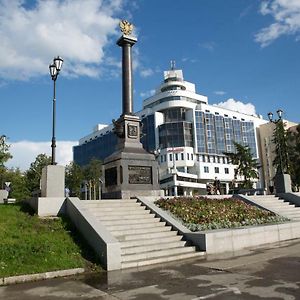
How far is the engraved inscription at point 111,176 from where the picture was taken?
2040 centimetres

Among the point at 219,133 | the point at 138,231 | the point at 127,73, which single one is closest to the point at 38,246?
the point at 138,231

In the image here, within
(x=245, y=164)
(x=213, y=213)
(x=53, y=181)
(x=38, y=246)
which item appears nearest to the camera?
(x=38, y=246)

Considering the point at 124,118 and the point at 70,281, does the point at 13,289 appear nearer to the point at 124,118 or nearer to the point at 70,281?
the point at 70,281

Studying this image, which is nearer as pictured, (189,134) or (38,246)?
(38,246)

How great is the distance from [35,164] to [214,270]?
4836 cm

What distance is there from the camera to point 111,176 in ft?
68.5

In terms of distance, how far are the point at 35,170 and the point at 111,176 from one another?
112 ft

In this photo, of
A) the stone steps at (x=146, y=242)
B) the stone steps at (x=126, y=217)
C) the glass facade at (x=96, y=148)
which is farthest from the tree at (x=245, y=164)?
the glass facade at (x=96, y=148)

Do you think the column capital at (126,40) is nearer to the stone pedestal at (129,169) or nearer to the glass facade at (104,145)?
the stone pedestal at (129,169)

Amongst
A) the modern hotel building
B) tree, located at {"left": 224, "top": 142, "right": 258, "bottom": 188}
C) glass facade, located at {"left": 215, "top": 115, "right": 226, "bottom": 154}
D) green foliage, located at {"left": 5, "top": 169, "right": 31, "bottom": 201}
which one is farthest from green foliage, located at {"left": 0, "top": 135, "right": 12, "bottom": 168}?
glass facade, located at {"left": 215, "top": 115, "right": 226, "bottom": 154}

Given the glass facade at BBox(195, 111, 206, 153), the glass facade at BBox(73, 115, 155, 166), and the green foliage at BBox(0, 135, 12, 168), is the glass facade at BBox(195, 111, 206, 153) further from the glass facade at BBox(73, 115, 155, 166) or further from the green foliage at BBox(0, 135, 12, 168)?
the green foliage at BBox(0, 135, 12, 168)

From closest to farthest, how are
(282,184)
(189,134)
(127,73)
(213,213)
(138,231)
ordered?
(138,231) < (213,213) < (127,73) < (282,184) < (189,134)

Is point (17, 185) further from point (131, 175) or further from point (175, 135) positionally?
point (175, 135)

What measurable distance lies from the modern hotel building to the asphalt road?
2922 inches
